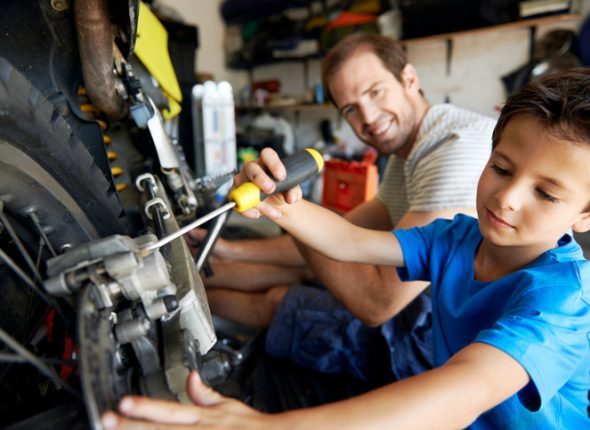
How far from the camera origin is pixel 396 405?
34cm

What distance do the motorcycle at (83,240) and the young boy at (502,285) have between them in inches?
3.1

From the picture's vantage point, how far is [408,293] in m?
0.78

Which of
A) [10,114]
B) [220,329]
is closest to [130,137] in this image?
[10,114]

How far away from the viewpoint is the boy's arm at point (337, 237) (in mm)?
634

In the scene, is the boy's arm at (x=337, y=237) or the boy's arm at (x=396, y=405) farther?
the boy's arm at (x=337, y=237)

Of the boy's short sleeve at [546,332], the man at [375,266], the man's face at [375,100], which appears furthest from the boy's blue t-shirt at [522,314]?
the man's face at [375,100]

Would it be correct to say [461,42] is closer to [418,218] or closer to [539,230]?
[418,218]

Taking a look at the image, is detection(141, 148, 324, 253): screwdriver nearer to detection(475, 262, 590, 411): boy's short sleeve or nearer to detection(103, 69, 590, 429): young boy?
detection(103, 69, 590, 429): young boy

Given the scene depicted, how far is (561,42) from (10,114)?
2.41 m

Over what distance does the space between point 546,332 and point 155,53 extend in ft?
2.86

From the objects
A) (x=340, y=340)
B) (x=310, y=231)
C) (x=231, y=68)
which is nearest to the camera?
(x=310, y=231)

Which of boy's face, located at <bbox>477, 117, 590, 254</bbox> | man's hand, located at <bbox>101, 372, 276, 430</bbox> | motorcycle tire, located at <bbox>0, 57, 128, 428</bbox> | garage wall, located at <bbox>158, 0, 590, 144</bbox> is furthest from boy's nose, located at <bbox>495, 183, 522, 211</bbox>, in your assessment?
garage wall, located at <bbox>158, 0, 590, 144</bbox>

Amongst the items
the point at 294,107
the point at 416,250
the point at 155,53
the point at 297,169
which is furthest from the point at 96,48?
the point at 294,107

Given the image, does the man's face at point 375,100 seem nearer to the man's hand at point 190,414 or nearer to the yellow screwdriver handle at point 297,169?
the yellow screwdriver handle at point 297,169
